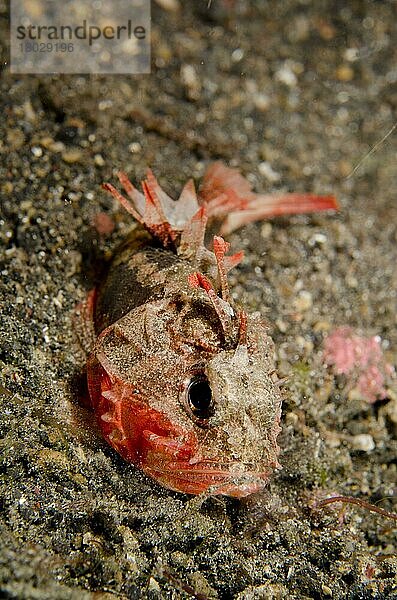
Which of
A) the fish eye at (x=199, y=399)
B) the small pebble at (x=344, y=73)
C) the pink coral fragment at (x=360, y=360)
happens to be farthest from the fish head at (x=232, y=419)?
the small pebble at (x=344, y=73)

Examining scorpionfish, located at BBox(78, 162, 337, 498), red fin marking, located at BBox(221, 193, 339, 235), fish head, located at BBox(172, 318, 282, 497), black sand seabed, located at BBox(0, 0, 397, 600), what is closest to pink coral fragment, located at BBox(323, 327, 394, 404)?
black sand seabed, located at BBox(0, 0, 397, 600)

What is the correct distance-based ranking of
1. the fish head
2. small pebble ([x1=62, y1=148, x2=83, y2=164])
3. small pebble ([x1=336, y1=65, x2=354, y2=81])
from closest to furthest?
the fish head → small pebble ([x1=62, y1=148, x2=83, y2=164]) → small pebble ([x1=336, y1=65, x2=354, y2=81])

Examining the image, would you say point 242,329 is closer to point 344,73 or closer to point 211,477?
point 211,477

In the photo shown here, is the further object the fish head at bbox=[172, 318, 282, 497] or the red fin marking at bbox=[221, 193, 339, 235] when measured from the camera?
the red fin marking at bbox=[221, 193, 339, 235]

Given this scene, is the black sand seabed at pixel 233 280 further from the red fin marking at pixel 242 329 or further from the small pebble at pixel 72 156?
the red fin marking at pixel 242 329

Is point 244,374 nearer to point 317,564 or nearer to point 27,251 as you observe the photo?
point 317,564

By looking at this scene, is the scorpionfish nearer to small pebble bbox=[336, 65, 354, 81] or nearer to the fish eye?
the fish eye

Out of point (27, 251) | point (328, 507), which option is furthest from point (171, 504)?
point (27, 251)

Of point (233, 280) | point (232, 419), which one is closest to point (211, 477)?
point (232, 419)
